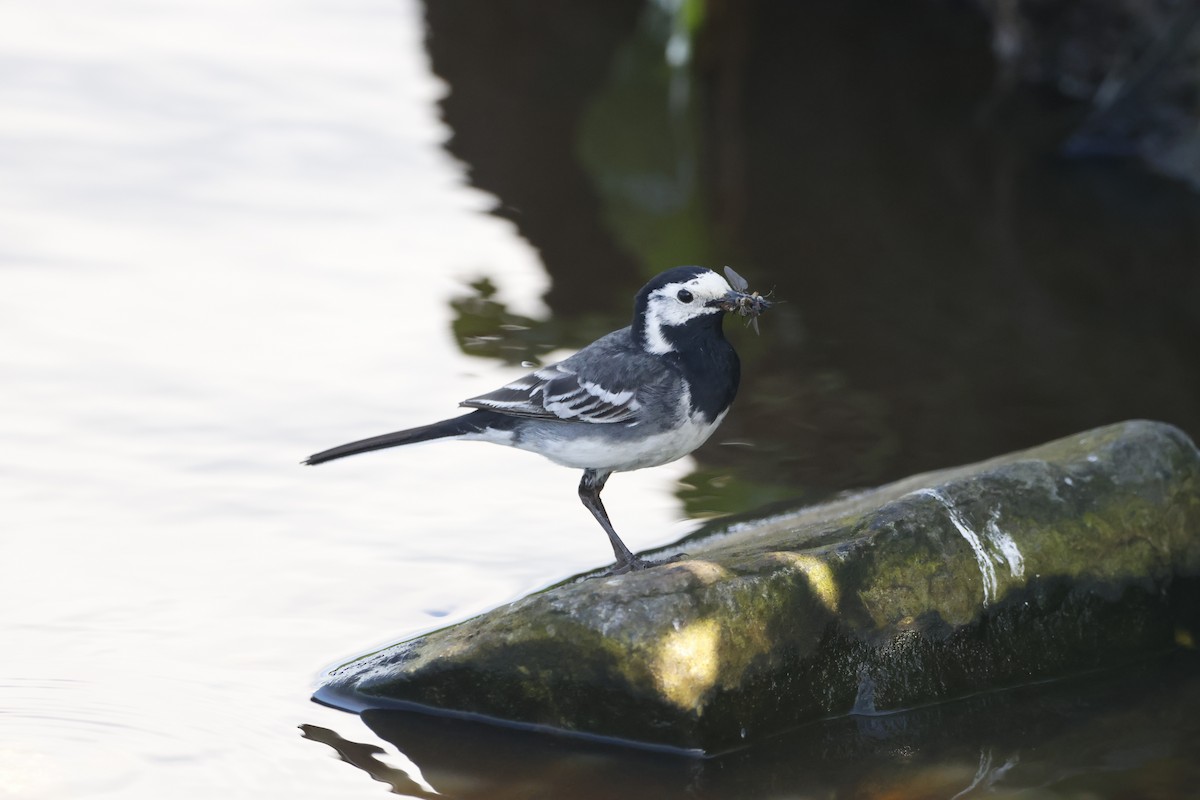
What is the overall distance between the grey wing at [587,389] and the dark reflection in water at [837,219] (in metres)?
1.67

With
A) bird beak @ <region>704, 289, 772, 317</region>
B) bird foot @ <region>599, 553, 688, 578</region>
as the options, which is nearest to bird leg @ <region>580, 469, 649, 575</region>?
bird foot @ <region>599, 553, 688, 578</region>

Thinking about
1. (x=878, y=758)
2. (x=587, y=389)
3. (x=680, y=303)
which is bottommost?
(x=878, y=758)

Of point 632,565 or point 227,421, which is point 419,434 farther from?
point 227,421

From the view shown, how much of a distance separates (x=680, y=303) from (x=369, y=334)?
3.82 metres

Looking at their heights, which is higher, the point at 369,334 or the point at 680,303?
the point at 680,303

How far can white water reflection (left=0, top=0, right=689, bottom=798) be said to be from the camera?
5441 mm

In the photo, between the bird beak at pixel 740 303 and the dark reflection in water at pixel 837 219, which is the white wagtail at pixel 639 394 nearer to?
the bird beak at pixel 740 303

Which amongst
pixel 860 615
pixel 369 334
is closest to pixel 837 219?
pixel 369 334

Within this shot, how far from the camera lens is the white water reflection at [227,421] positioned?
5.44 m

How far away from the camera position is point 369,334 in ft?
29.7

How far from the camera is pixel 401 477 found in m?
7.48

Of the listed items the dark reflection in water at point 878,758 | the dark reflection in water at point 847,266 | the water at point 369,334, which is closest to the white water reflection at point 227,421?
the water at point 369,334

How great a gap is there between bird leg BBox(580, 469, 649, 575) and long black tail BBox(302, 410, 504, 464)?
16.7 inches

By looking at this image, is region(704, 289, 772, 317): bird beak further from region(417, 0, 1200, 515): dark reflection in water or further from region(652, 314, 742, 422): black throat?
region(417, 0, 1200, 515): dark reflection in water
